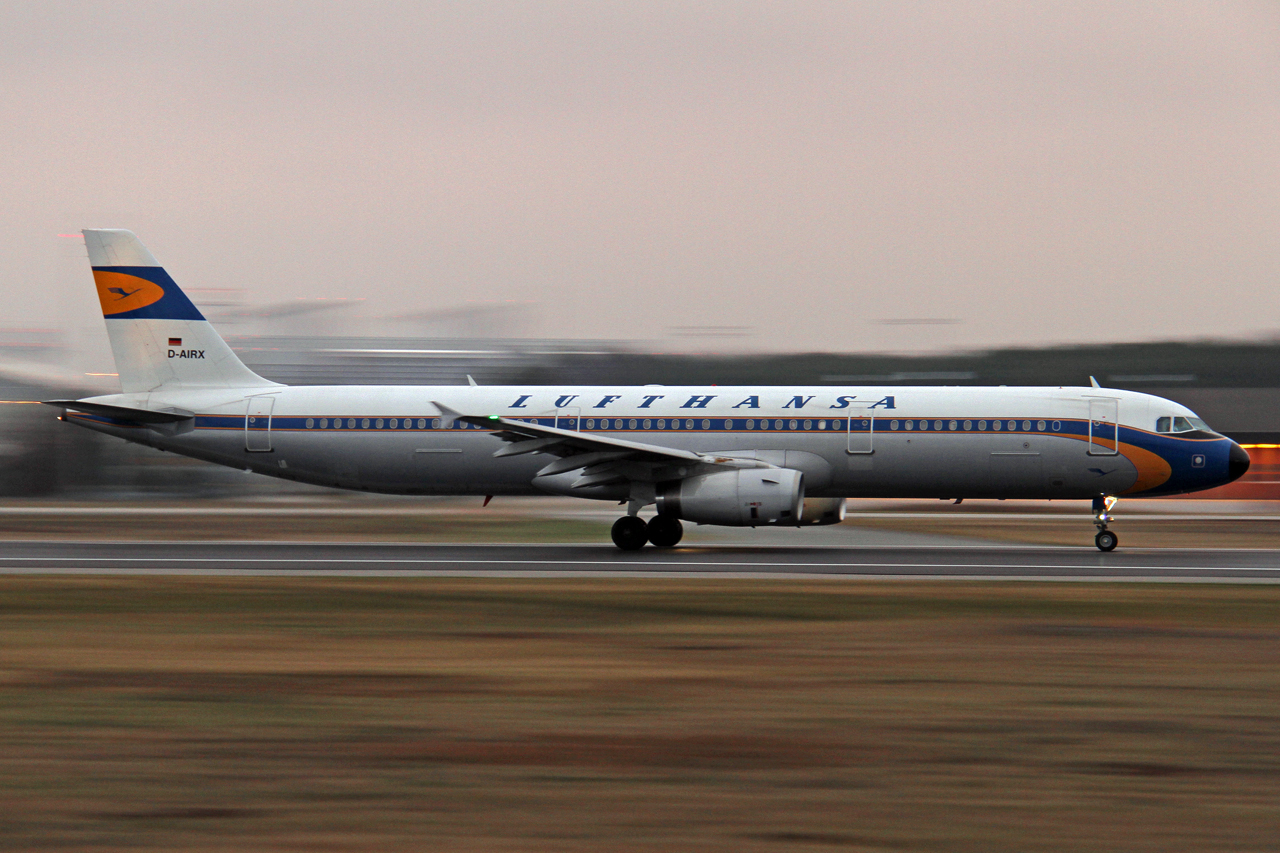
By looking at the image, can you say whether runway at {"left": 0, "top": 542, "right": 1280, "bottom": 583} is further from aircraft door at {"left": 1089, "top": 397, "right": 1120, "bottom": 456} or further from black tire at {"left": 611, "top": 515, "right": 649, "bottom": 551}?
aircraft door at {"left": 1089, "top": 397, "right": 1120, "bottom": 456}

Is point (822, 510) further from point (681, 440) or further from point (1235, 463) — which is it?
point (1235, 463)

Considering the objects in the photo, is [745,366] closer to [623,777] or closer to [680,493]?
[680,493]

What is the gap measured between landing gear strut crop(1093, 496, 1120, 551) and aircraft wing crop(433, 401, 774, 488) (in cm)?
736

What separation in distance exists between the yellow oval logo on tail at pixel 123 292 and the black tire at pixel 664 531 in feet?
42.9

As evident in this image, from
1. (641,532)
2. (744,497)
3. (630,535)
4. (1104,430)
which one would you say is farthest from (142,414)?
(1104,430)

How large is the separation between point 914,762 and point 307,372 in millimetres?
57515

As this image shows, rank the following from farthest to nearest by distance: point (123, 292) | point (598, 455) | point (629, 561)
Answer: point (123, 292) < point (598, 455) < point (629, 561)

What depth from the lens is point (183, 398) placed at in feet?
91.2

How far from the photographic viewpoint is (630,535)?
25469 millimetres

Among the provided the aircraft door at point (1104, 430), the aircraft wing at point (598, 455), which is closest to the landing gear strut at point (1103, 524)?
the aircraft door at point (1104, 430)

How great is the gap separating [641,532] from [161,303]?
42.2ft

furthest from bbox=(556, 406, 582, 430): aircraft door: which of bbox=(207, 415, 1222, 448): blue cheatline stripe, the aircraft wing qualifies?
the aircraft wing

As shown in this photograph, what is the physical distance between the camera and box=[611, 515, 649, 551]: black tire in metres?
25.5

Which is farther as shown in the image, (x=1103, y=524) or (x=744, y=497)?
(x=1103, y=524)
